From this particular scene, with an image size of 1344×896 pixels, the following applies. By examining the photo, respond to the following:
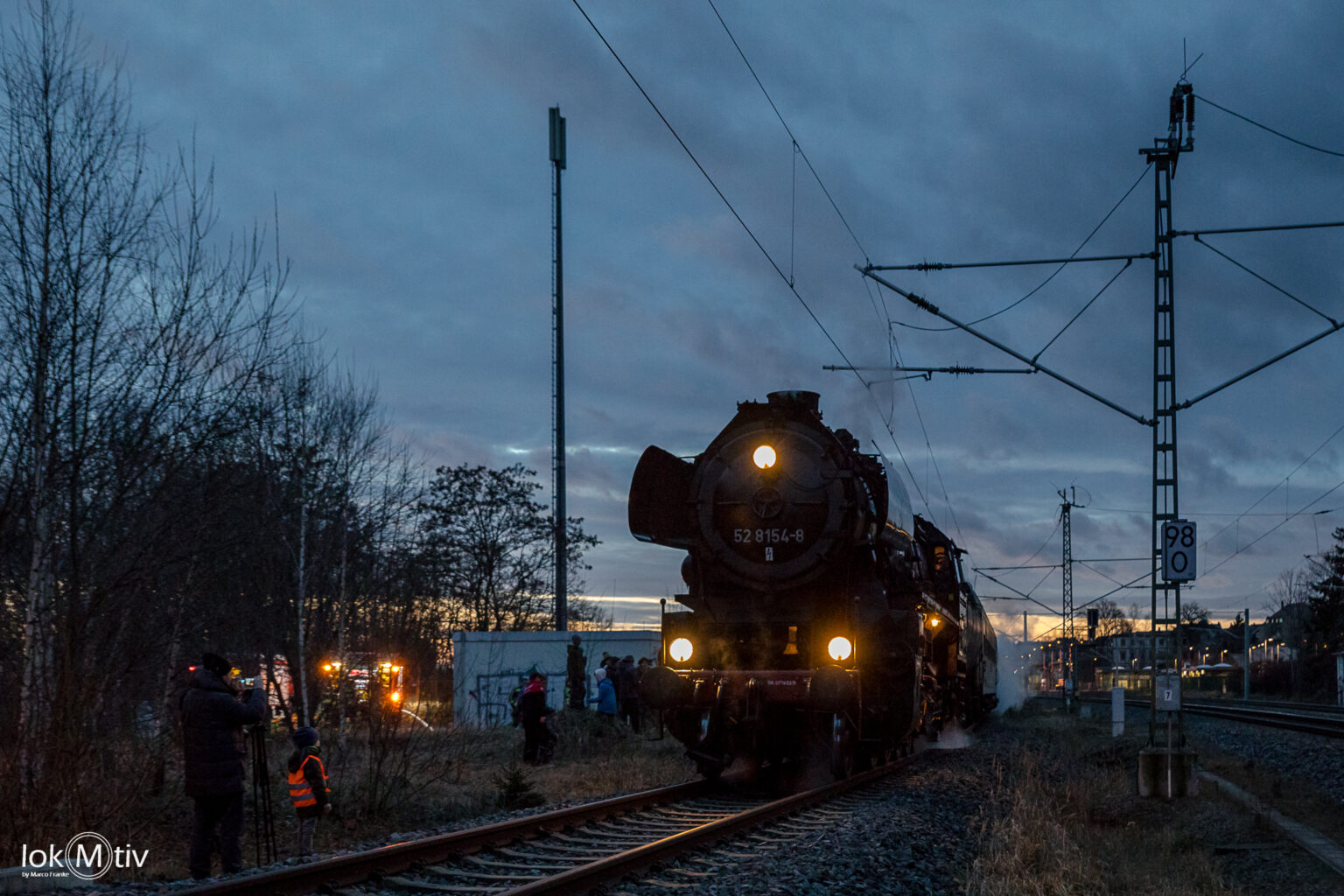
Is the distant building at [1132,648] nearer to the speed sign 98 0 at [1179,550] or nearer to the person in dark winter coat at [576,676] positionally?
the speed sign 98 0 at [1179,550]

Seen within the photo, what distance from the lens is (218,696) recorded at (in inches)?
345

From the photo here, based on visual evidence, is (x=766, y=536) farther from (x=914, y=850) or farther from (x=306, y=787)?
(x=306, y=787)

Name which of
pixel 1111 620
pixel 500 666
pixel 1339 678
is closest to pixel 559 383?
pixel 500 666

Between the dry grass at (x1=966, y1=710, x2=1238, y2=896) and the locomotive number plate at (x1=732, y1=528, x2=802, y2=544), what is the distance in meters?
3.53

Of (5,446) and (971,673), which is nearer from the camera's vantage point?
(5,446)

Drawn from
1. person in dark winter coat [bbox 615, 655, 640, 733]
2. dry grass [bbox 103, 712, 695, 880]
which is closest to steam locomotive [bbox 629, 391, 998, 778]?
dry grass [bbox 103, 712, 695, 880]

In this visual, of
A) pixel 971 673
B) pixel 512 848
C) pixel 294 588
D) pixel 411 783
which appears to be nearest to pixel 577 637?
pixel 294 588

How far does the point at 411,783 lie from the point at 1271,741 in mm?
18953

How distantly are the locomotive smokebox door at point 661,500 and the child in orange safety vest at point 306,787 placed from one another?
515cm

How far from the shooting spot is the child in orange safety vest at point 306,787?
30.2 ft

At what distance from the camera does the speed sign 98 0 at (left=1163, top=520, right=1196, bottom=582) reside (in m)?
14.8

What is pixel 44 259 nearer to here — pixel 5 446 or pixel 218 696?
pixel 5 446

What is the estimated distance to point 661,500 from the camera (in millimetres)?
13820

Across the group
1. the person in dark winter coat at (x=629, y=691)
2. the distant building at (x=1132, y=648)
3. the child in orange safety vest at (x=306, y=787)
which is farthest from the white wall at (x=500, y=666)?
the child in orange safety vest at (x=306, y=787)
